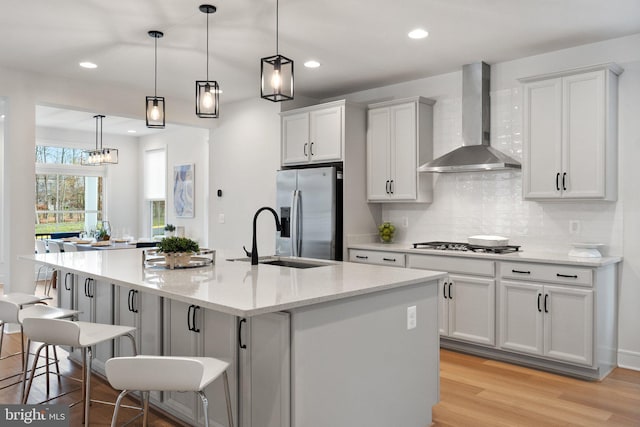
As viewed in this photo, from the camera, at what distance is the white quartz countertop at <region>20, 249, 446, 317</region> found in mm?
2074

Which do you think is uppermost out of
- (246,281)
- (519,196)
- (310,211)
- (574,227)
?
(519,196)

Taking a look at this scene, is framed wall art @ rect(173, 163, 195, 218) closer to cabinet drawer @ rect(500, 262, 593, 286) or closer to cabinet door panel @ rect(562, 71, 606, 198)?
cabinet drawer @ rect(500, 262, 593, 286)

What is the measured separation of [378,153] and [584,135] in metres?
2.00

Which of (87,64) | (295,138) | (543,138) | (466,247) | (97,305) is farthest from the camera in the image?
(295,138)

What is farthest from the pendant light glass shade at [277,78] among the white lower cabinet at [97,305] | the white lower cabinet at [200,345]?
the white lower cabinet at [97,305]

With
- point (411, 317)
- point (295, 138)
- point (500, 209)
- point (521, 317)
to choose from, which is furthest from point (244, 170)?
point (411, 317)

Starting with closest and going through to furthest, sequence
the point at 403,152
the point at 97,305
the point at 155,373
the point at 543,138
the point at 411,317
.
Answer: the point at 155,373 < the point at 411,317 < the point at 97,305 < the point at 543,138 < the point at 403,152

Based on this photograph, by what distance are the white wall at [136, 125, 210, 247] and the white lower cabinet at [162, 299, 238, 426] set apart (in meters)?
5.18

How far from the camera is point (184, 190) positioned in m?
8.56

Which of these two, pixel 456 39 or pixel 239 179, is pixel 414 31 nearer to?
pixel 456 39

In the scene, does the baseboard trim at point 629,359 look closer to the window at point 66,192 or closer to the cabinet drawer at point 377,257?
the cabinet drawer at point 377,257

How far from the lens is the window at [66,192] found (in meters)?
8.69

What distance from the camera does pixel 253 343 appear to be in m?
2.26

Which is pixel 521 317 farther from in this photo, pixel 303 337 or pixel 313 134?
pixel 313 134
